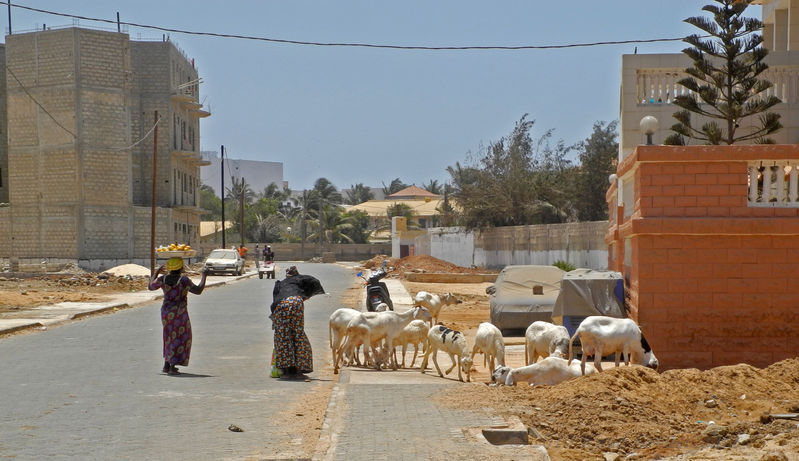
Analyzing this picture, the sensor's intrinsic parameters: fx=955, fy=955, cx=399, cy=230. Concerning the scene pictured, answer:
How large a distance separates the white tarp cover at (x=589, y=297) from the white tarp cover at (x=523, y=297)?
4108 millimetres

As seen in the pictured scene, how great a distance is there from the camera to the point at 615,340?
11648 millimetres

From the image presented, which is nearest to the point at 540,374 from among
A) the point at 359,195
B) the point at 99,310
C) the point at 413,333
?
the point at 413,333

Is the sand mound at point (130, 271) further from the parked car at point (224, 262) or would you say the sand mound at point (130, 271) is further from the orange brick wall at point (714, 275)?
the orange brick wall at point (714, 275)

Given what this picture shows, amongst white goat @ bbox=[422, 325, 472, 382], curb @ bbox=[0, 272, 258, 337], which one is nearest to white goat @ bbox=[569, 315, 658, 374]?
white goat @ bbox=[422, 325, 472, 382]

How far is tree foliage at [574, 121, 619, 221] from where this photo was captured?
5253 centimetres

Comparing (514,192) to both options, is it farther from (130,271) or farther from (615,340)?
(615,340)

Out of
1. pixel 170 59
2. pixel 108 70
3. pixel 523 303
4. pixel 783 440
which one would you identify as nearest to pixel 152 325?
pixel 523 303

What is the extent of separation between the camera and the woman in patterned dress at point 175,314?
12812mm

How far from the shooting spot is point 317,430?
872 cm

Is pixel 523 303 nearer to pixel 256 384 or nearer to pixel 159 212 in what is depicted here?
pixel 256 384

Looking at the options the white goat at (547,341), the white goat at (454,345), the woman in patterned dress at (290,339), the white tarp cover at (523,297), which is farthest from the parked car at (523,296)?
the woman in patterned dress at (290,339)

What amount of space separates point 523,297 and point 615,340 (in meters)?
7.17

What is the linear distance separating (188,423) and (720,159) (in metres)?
7.59

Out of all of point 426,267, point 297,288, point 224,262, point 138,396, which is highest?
point 297,288
